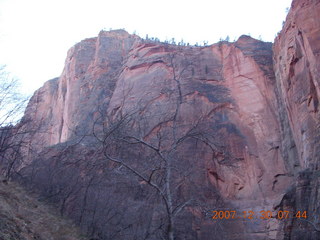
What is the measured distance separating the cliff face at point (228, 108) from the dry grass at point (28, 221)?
3.88 feet

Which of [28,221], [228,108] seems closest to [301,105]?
[228,108]

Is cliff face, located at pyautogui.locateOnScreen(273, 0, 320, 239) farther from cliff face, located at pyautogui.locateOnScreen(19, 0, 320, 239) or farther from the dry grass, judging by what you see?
the dry grass

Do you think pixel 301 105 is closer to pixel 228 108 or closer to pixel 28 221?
pixel 228 108

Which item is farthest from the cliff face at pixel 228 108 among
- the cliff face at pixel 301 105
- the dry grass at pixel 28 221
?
the dry grass at pixel 28 221

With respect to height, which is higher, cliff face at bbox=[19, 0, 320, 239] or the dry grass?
cliff face at bbox=[19, 0, 320, 239]

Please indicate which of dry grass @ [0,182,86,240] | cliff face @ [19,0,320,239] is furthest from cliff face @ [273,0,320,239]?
dry grass @ [0,182,86,240]

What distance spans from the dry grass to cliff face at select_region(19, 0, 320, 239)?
1.18m

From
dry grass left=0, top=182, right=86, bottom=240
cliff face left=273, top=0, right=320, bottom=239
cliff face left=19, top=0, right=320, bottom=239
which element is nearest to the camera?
dry grass left=0, top=182, right=86, bottom=240

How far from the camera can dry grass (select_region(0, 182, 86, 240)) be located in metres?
9.08

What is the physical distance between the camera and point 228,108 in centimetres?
2459

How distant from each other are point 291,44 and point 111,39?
731 inches

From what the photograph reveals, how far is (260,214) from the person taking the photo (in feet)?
63.8

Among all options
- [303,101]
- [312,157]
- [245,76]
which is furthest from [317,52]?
[245,76]

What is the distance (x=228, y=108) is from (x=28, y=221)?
16129 millimetres
